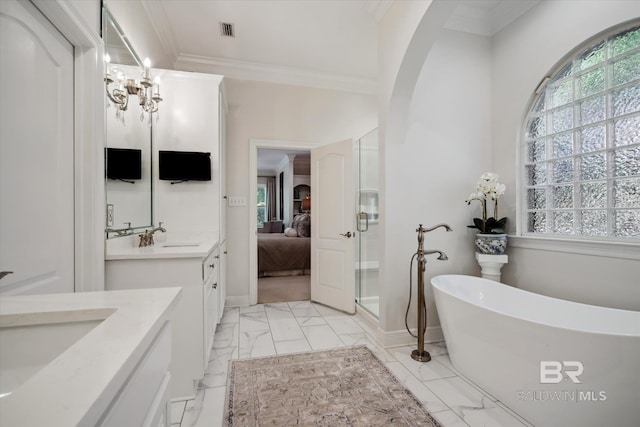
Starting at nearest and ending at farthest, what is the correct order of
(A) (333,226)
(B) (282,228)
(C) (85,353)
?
1. (C) (85,353)
2. (A) (333,226)
3. (B) (282,228)

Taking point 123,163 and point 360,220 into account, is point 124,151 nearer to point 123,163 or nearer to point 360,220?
point 123,163

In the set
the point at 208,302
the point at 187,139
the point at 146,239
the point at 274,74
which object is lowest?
the point at 208,302

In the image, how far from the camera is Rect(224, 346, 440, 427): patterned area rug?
152 centimetres

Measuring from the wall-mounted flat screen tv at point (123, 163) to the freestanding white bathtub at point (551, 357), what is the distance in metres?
2.34

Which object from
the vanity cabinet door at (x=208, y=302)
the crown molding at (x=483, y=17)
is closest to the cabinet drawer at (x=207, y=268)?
the vanity cabinet door at (x=208, y=302)

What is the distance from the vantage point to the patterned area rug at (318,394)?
4.99 feet

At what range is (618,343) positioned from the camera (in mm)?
1211

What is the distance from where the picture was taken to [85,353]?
1.57 feet

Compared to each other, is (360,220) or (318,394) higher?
(360,220)

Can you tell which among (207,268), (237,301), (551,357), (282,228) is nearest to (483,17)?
(551,357)

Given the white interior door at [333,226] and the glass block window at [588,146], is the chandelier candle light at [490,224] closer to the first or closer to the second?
the glass block window at [588,146]

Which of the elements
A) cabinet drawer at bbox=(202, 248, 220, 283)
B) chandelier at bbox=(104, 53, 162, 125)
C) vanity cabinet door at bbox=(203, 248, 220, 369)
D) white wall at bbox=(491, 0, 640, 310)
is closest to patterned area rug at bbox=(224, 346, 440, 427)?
vanity cabinet door at bbox=(203, 248, 220, 369)

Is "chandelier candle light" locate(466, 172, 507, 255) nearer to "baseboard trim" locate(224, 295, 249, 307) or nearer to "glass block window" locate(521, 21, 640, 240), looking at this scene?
"glass block window" locate(521, 21, 640, 240)

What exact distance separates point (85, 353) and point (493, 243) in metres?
2.58
